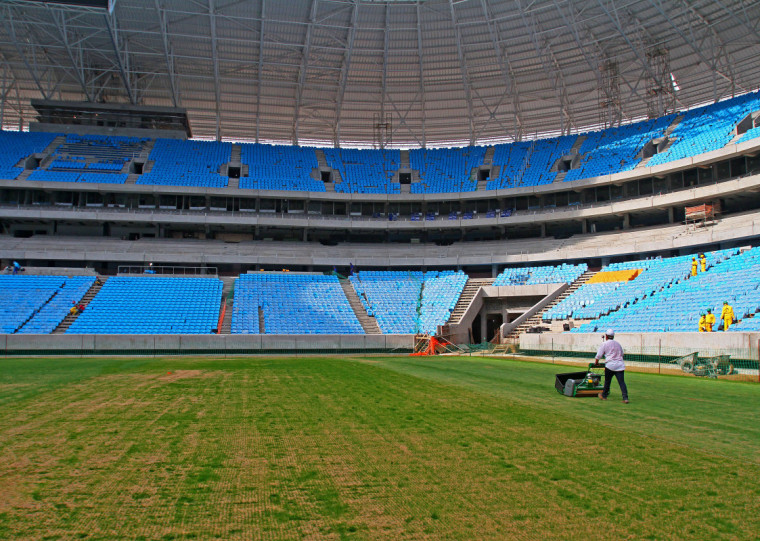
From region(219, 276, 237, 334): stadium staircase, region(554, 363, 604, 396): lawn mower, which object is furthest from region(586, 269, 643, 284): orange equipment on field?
region(554, 363, 604, 396): lawn mower

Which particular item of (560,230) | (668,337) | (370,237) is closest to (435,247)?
(370,237)

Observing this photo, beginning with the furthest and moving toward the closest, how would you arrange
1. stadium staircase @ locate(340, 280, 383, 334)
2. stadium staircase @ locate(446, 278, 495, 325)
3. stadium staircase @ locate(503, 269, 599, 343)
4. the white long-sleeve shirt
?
stadium staircase @ locate(446, 278, 495, 325)
stadium staircase @ locate(340, 280, 383, 334)
stadium staircase @ locate(503, 269, 599, 343)
the white long-sleeve shirt

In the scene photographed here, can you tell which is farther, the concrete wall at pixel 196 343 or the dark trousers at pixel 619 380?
the concrete wall at pixel 196 343

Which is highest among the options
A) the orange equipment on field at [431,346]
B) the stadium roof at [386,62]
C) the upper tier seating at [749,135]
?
the stadium roof at [386,62]

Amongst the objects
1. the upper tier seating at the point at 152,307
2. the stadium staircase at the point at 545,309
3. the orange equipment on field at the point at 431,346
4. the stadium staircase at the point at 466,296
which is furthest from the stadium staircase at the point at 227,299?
the stadium staircase at the point at 545,309

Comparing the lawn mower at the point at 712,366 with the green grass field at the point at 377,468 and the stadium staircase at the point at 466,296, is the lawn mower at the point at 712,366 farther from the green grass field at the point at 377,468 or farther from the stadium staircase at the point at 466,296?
the stadium staircase at the point at 466,296

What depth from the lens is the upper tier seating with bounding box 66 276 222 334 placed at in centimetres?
3562

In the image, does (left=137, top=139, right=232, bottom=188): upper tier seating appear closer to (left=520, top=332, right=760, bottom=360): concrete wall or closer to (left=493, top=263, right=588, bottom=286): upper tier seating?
(left=493, top=263, right=588, bottom=286): upper tier seating

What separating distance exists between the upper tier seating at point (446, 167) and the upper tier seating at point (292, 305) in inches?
590

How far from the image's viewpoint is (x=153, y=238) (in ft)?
169

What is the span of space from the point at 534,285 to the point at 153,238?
3449 cm

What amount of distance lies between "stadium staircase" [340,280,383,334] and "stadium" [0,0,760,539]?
41cm

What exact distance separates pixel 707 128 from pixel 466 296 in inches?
916

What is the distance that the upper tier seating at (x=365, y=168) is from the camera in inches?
2147
